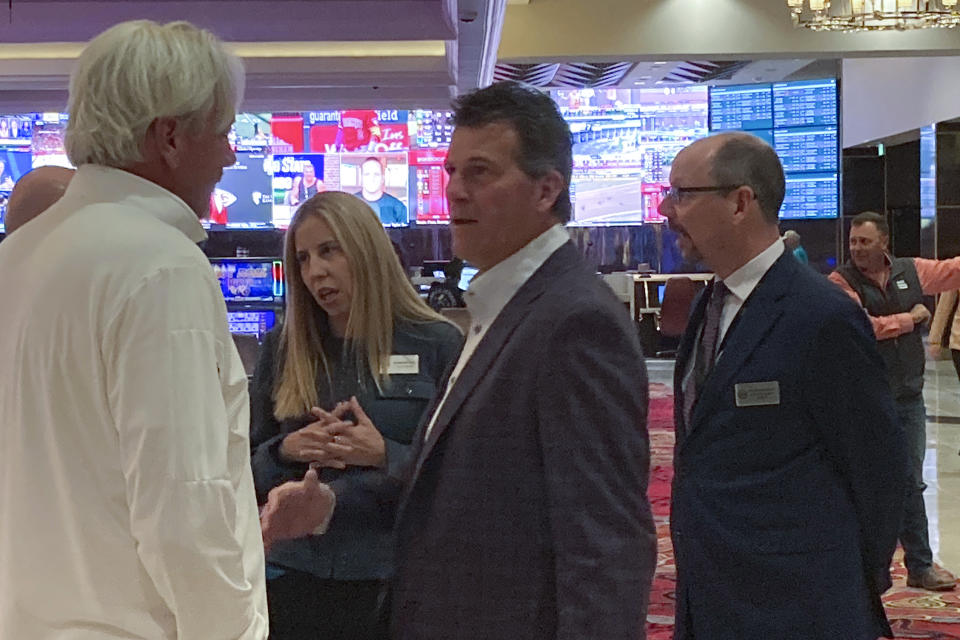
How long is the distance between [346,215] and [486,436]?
1014 mm

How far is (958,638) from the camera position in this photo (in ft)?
14.2

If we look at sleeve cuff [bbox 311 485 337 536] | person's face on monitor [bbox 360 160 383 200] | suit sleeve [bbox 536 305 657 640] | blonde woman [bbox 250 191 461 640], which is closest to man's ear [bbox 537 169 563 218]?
suit sleeve [bbox 536 305 657 640]

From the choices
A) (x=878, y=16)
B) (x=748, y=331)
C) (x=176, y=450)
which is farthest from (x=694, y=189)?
(x=878, y=16)

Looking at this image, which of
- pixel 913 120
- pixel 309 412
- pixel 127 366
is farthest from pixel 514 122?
pixel 913 120

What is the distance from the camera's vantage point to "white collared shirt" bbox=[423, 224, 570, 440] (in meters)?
1.74

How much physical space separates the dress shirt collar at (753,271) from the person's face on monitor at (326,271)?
0.83 m

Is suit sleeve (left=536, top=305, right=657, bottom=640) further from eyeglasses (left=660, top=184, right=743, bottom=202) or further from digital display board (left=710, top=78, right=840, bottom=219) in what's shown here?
digital display board (left=710, top=78, right=840, bottom=219)

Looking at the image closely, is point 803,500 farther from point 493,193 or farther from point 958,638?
point 958,638

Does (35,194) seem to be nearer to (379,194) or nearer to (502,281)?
(502,281)

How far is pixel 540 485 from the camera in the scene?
1609 mm

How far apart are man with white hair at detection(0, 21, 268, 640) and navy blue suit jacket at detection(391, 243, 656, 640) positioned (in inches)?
10.8

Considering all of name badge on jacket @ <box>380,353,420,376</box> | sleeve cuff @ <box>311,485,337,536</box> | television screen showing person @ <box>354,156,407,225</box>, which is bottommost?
sleeve cuff @ <box>311,485,337,536</box>

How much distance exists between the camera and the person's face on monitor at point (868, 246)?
511 centimetres

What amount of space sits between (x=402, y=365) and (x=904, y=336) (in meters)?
3.37
